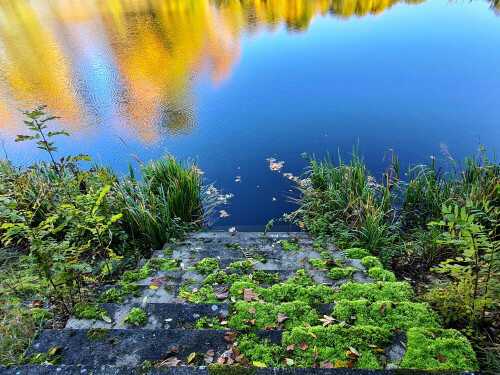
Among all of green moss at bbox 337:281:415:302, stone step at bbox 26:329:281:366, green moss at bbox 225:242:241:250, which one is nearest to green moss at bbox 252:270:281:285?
green moss at bbox 337:281:415:302

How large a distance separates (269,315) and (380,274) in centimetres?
135

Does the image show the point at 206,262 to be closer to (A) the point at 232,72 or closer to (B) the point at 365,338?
(B) the point at 365,338

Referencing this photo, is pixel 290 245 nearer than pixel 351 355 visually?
No

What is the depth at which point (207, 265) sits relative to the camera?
3393mm

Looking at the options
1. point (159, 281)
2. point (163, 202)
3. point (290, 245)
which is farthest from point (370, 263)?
point (163, 202)

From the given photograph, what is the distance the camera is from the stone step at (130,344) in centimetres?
188

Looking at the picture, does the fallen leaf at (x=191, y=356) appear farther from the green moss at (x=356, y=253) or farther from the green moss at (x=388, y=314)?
the green moss at (x=356, y=253)

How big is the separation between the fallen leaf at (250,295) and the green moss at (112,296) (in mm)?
1069

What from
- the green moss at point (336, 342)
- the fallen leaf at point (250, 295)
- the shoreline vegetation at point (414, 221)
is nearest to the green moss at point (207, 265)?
the fallen leaf at point (250, 295)

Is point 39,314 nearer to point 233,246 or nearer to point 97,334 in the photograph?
point 97,334

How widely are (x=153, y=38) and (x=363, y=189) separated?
11998 mm

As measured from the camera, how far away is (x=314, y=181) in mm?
5328

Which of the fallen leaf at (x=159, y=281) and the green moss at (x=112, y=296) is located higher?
the green moss at (x=112, y=296)

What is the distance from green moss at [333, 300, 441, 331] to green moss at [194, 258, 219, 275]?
59.4 inches
